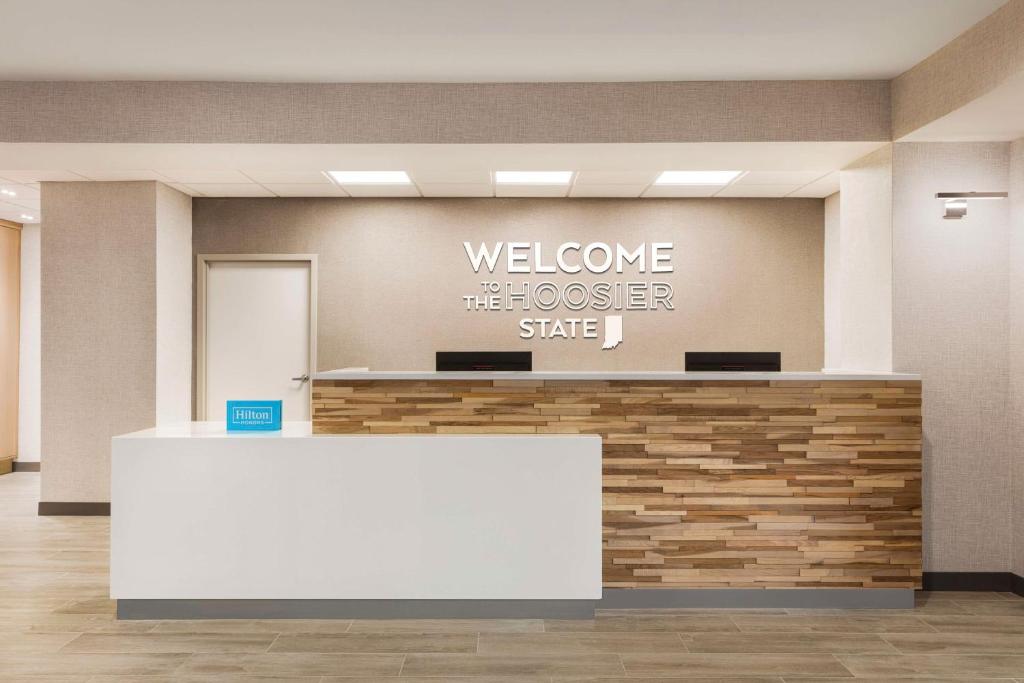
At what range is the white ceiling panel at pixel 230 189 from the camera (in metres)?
6.07

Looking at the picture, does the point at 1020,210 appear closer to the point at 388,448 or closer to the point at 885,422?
the point at 885,422

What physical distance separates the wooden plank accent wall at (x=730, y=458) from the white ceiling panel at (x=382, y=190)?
2664mm

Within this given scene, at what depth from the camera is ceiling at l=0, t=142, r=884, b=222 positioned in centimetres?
451

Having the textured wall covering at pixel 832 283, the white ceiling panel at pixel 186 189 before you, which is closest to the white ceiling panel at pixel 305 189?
the white ceiling panel at pixel 186 189

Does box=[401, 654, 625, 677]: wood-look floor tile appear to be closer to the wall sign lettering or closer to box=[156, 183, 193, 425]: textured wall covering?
the wall sign lettering

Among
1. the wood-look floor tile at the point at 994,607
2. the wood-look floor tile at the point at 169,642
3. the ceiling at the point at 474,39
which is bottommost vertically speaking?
the wood-look floor tile at the point at 994,607

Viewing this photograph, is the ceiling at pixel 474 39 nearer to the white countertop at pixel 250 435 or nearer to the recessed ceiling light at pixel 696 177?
the recessed ceiling light at pixel 696 177

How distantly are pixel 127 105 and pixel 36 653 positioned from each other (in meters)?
3.01

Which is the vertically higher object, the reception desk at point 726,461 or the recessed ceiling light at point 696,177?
the recessed ceiling light at point 696,177

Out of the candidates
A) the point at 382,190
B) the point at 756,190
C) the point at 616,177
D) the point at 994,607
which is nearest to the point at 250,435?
the point at 382,190

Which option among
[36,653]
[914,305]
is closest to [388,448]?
[36,653]

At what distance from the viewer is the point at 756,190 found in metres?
6.32

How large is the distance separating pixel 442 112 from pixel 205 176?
7.81ft

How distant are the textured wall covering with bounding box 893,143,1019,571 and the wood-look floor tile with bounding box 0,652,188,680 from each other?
4.16m
